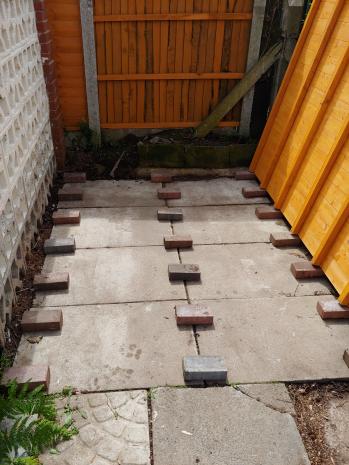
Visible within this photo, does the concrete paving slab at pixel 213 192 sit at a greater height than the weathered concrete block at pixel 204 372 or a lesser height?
lesser

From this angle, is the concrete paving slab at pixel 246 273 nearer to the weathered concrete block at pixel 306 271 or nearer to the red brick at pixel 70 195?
the weathered concrete block at pixel 306 271

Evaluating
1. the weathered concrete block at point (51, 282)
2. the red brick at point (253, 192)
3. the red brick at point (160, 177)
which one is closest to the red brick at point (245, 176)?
the red brick at point (253, 192)

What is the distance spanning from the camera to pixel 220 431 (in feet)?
8.79

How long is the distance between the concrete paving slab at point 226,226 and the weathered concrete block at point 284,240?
119 millimetres

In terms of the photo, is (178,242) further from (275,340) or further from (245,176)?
(245,176)

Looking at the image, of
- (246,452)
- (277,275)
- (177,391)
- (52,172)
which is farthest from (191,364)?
→ (52,172)

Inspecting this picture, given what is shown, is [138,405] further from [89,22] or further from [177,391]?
[89,22]

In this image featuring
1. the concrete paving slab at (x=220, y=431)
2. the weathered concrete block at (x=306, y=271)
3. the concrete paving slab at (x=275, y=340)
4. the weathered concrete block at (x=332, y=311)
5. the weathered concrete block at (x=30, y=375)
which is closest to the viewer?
the concrete paving slab at (x=220, y=431)

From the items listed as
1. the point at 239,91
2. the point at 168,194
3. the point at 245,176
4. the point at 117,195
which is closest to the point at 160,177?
the point at 168,194

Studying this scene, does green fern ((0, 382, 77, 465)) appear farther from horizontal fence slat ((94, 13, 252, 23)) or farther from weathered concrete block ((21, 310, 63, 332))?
horizontal fence slat ((94, 13, 252, 23))

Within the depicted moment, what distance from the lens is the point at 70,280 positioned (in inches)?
160

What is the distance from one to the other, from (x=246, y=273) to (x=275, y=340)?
95 cm

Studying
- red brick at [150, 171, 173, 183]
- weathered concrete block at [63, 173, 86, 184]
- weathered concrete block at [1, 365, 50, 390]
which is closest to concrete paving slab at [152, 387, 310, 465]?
weathered concrete block at [1, 365, 50, 390]

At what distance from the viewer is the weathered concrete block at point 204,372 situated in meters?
3.01
